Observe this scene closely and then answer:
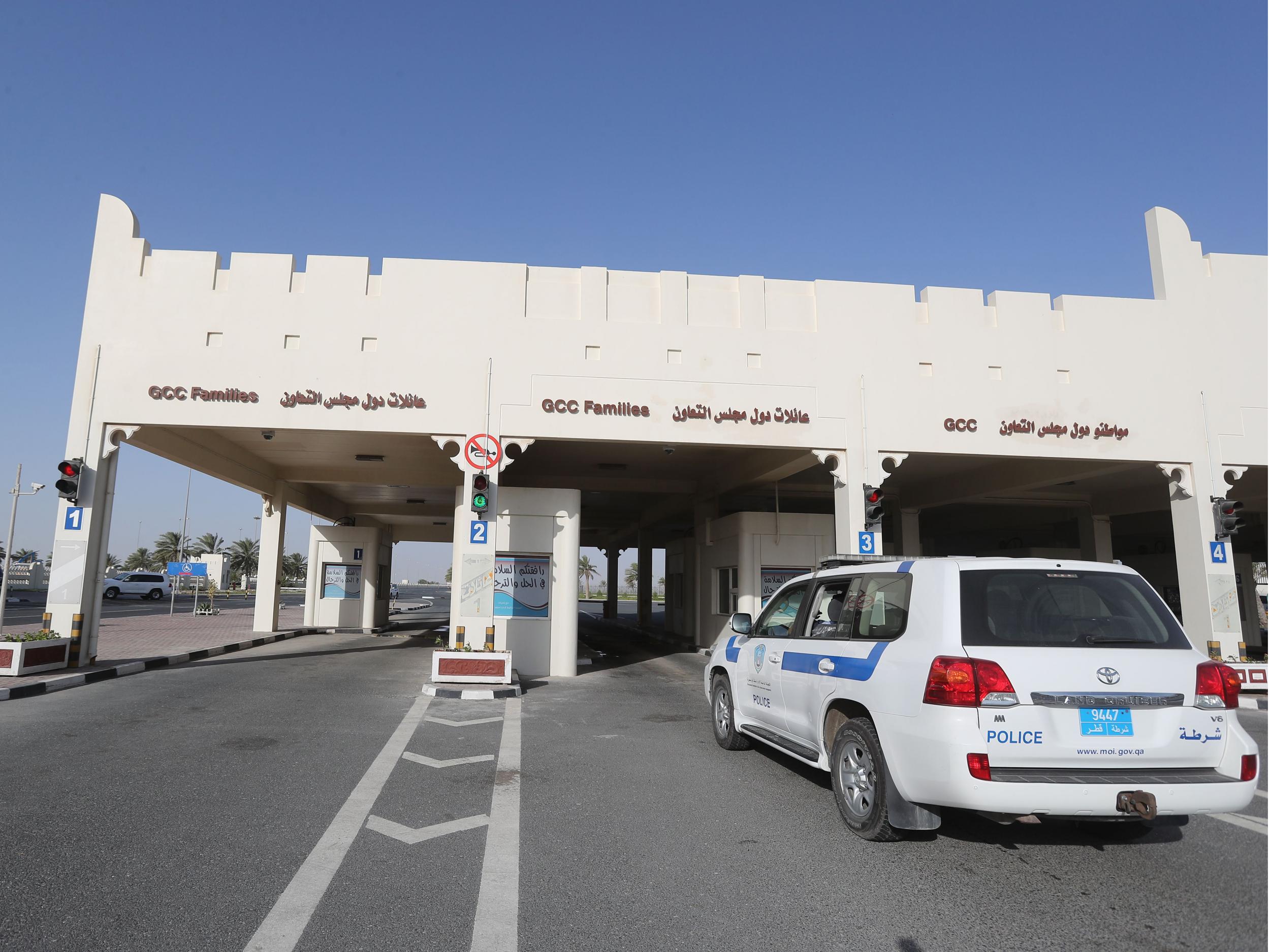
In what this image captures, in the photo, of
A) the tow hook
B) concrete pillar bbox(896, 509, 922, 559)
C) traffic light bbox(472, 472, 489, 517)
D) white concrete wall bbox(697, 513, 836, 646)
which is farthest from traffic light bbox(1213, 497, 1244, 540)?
traffic light bbox(472, 472, 489, 517)

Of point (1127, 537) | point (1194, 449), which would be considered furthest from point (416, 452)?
point (1127, 537)

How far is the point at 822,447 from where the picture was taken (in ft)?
50.4

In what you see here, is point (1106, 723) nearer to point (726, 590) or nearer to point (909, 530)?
point (726, 590)

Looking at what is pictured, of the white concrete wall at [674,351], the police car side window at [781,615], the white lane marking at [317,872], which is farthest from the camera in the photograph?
the white concrete wall at [674,351]

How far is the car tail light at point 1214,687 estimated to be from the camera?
444 cm

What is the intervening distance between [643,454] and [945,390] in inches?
277

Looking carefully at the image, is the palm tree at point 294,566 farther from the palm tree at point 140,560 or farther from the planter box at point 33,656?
the planter box at point 33,656

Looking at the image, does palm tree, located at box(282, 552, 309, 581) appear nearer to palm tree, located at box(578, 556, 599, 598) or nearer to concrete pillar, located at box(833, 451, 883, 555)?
palm tree, located at box(578, 556, 599, 598)

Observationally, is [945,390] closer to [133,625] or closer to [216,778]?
[216,778]

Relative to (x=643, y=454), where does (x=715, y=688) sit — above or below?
below

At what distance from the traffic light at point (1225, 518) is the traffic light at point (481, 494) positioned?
13966mm

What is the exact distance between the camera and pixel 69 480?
1373 cm

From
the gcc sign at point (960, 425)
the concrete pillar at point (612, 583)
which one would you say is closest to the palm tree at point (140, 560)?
the concrete pillar at point (612, 583)

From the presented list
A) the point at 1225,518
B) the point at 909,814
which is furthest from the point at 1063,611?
the point at 1225,518
